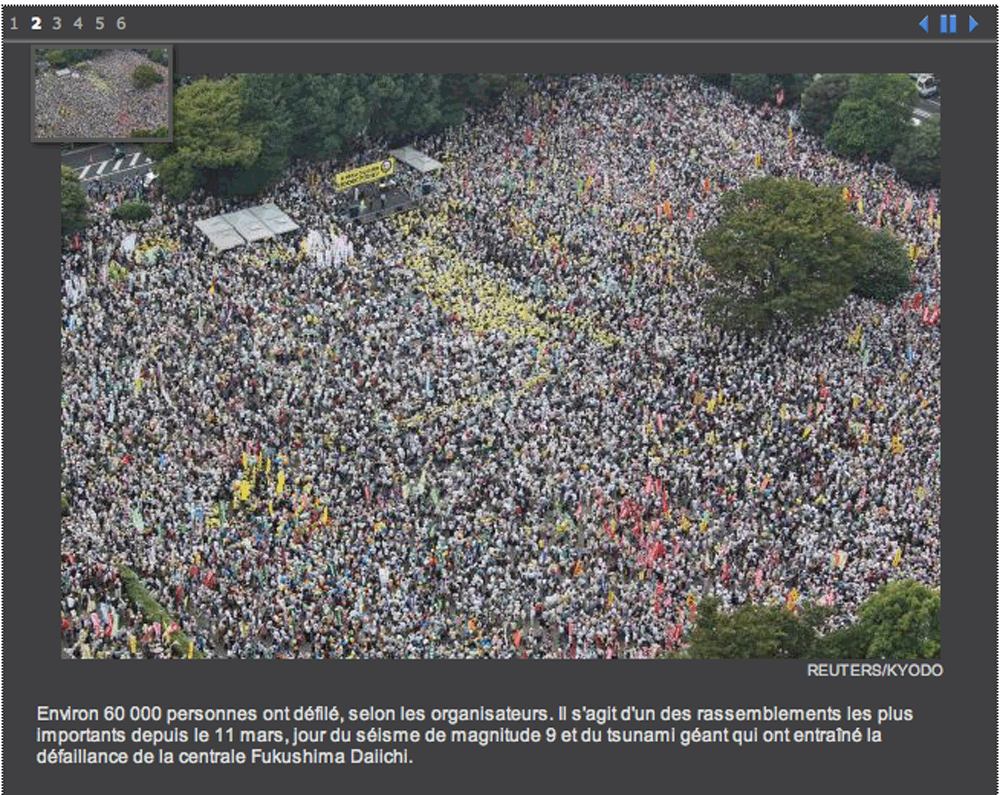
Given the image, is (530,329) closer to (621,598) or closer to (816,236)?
(816,236)

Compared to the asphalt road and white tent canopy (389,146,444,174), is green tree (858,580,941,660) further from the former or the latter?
the asphalt road

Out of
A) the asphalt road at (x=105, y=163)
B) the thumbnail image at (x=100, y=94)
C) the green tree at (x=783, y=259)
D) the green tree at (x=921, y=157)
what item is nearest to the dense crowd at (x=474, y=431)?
the green tree at (x=783, y=259)

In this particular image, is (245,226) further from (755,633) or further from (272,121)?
(755,633)

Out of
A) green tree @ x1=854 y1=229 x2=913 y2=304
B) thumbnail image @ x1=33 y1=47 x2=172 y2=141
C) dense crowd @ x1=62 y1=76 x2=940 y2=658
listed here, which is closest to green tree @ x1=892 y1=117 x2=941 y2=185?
dense crowd @ x1=62 y1=76 x2=940 y2=658

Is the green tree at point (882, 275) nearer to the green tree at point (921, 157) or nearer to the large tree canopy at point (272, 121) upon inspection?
the green tree at point (921, 157)

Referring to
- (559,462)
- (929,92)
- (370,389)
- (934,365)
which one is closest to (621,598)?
(559,462)
